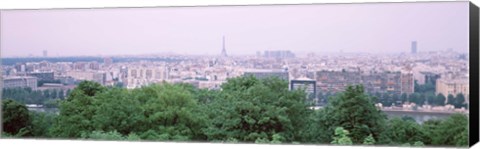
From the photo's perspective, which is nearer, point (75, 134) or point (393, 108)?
point (393, 108)

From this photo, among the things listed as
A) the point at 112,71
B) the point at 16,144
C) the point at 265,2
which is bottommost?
the point at 16,144

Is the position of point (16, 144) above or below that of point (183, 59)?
below

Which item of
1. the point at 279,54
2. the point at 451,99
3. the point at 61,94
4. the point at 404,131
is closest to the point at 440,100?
the point at 451,99

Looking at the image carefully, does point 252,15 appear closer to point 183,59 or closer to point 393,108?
point 183,59

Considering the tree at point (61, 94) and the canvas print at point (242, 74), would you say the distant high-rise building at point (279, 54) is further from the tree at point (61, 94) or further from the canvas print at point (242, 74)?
the tree at point (61, 94)

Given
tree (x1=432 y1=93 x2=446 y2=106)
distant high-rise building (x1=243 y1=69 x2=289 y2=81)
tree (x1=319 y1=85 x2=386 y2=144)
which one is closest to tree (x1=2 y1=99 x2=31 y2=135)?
distant high-rise building (x1=243 y1=69 x2=289 y2=81)

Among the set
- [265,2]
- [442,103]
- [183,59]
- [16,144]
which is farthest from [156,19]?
[442,103]

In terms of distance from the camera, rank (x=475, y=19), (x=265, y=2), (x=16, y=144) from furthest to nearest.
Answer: (x=16, y=144), (x=265, y=2), (x=475, y=19)

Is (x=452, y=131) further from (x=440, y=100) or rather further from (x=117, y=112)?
(x=117, y=112)
